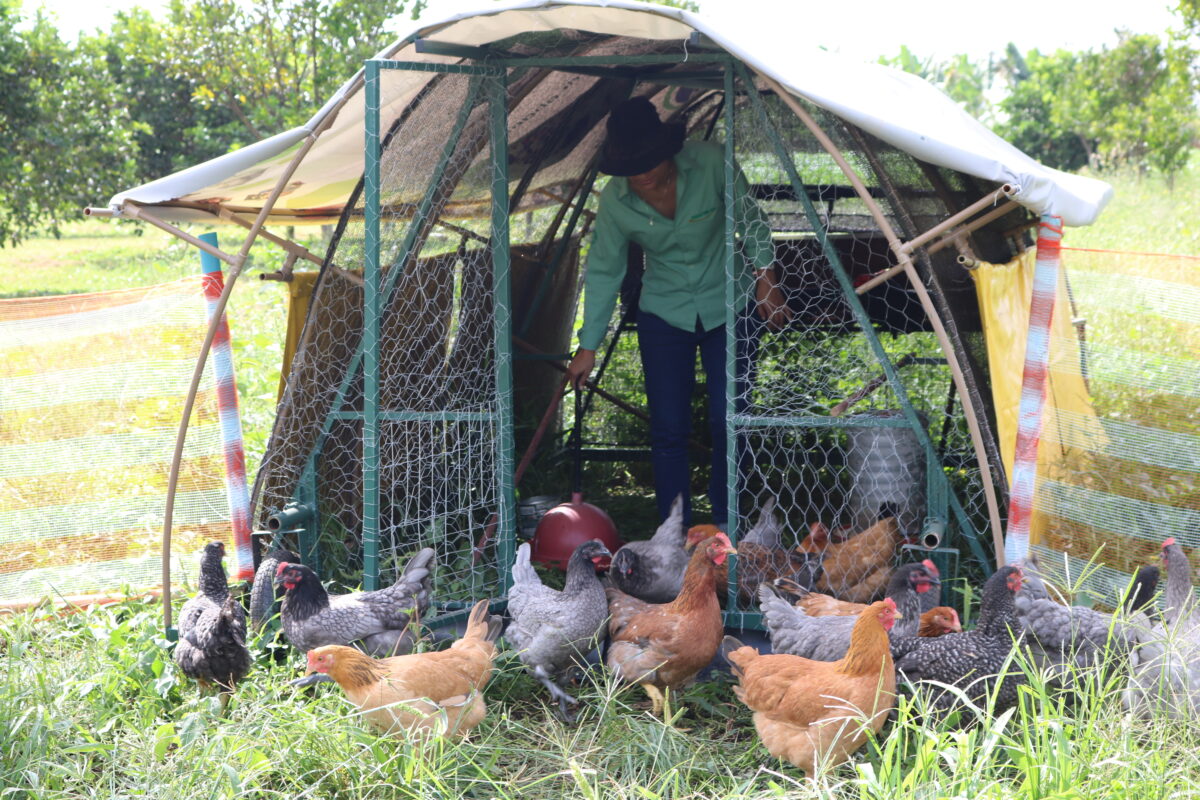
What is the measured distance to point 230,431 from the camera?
13.1 feet

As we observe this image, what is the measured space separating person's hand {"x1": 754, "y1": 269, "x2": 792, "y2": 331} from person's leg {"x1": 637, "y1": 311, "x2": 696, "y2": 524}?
320 mm

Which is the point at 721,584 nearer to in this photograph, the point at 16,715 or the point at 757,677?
the point at 757,677

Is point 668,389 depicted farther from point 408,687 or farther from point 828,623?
point 408,687

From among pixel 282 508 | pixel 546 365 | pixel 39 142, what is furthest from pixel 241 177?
pixel 39 142

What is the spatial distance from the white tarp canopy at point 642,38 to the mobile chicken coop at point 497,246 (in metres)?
0.01

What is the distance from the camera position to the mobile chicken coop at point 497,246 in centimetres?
345

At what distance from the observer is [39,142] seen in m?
11.3

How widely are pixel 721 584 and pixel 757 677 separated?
0.98 metres

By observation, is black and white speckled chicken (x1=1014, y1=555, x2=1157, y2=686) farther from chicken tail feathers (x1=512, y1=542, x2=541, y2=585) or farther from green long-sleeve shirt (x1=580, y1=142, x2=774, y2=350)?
green long-sleeve shirt (x1=580, y1=142, x2=774, y2=350)

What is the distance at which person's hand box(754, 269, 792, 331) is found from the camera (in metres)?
4.18

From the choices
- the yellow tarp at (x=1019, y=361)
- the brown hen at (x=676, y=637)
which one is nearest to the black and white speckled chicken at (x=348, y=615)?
the brown hen at (x=676, y=637)

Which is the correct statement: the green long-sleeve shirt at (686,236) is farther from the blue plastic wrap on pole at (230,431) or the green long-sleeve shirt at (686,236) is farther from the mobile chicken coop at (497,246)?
the blue plastic wrap on pole at (230,431)

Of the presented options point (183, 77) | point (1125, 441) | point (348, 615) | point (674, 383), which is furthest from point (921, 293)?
point (183, 77)

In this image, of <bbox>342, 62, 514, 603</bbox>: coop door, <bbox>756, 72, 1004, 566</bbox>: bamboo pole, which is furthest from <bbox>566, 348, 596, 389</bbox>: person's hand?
<bbox>756, 72, 1004, 566</bbox>: bamboo pole
